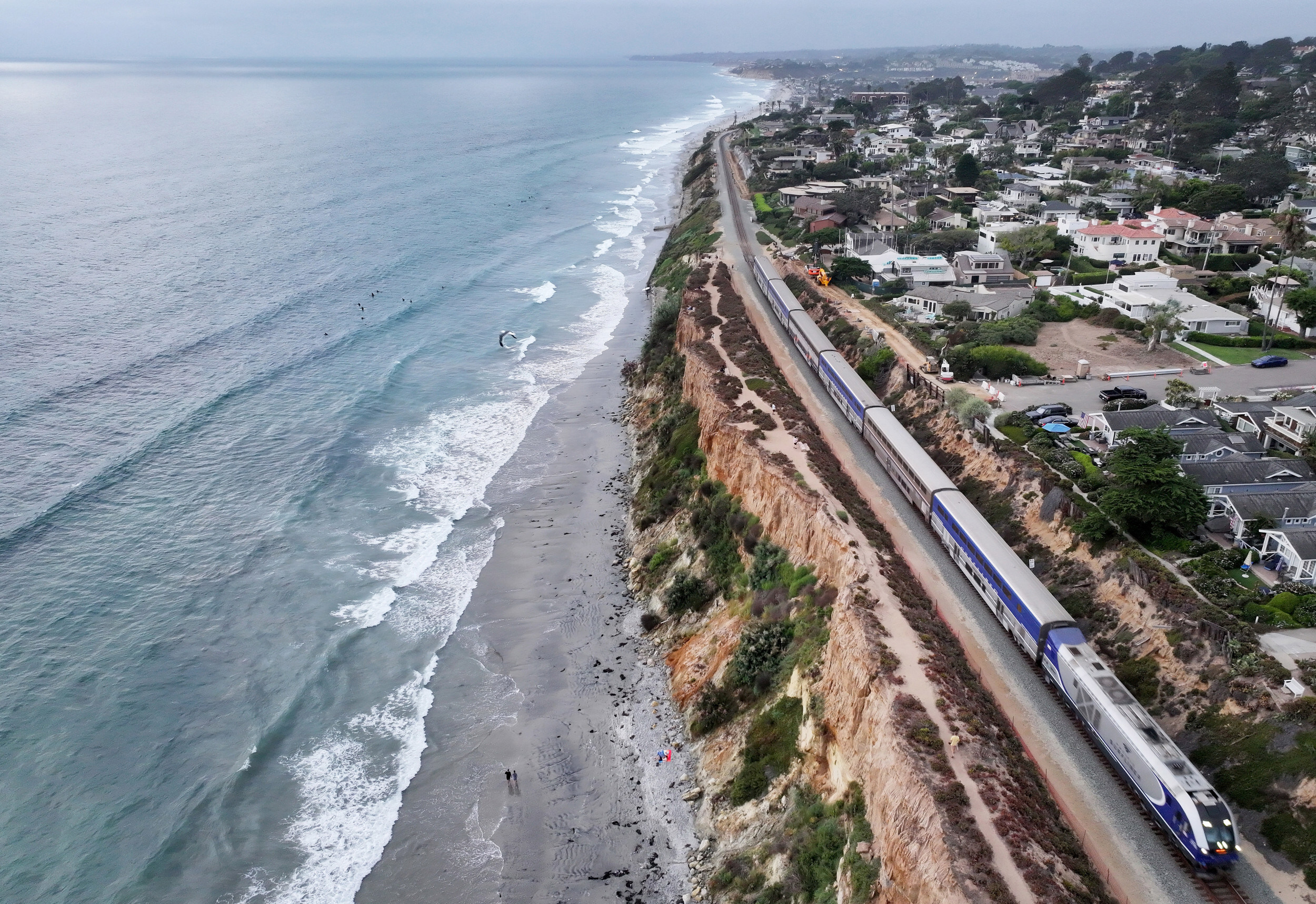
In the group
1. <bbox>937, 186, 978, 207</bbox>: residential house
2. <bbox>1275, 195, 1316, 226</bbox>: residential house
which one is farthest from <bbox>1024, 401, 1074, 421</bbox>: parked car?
<bbox>937, 186, 978, 207</bbox>: residential house

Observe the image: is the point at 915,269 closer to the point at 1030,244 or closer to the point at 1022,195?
the point at 1030,244

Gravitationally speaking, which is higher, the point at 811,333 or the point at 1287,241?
the point at 1287,241

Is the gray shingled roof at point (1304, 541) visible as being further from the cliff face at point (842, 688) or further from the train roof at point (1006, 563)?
the cliff face at point (842, 688)

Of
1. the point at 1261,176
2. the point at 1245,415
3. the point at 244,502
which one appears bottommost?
the point at 244,502

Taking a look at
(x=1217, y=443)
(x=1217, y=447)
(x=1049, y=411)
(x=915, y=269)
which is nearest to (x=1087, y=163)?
(x=915, y=269)

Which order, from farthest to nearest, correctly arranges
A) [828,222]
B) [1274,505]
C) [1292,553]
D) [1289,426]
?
[828,222]
[1289,426]
[1274,505]
[1292,553]

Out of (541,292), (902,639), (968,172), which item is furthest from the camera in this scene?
(968,172)

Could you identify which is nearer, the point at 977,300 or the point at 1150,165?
the point at 977,300

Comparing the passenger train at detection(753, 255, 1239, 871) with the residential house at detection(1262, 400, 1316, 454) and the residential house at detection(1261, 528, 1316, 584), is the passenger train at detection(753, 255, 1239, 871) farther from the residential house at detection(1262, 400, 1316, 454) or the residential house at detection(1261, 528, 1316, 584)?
the residential house at detection(1262, 400, 1316, 454)
